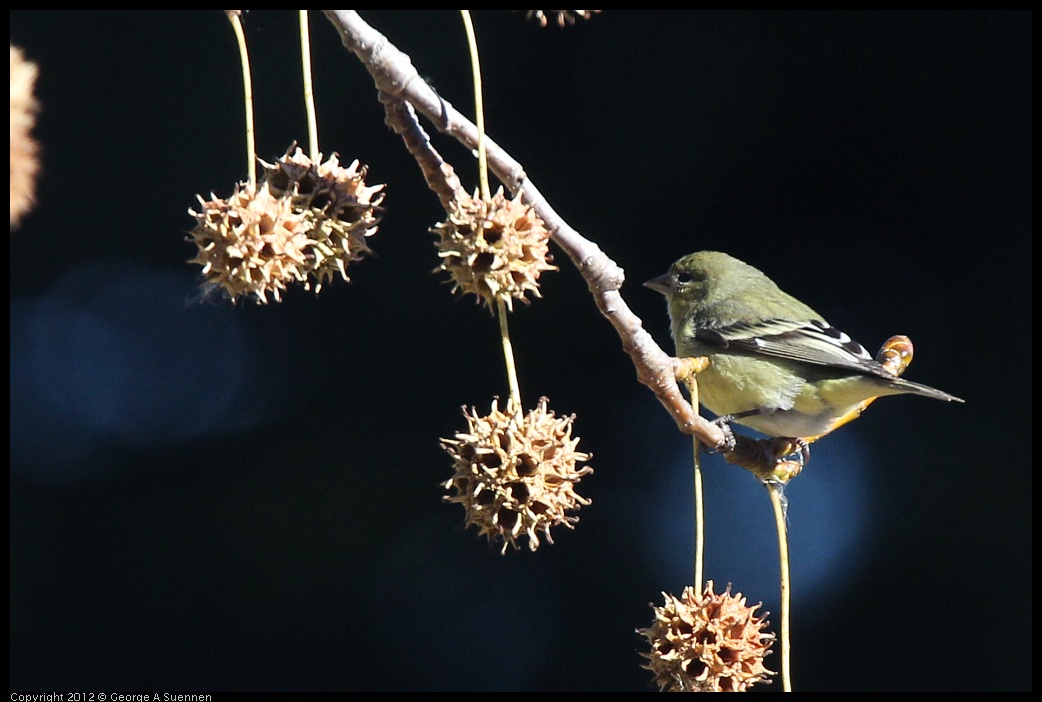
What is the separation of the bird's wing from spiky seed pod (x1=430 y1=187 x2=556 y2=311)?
173 cm

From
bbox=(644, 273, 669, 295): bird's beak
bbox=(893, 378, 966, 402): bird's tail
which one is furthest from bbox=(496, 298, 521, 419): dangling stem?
bbox=(644, 273, 669, 295): bird's beak

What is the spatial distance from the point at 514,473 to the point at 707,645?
1.08 ft

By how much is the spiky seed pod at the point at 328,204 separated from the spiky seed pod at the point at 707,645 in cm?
53

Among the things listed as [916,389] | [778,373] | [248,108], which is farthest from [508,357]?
[778,373]

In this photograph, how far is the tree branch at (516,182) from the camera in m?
1.18

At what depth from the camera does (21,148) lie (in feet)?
2.91

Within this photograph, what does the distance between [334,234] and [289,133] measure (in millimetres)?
2545

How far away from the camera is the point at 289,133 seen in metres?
3.54

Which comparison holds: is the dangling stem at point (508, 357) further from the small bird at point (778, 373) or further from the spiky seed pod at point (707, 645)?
the small bird at point (778, 373)

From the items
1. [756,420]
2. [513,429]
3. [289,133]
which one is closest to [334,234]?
[513,429]

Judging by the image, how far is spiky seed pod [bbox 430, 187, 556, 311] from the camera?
1.05 metres

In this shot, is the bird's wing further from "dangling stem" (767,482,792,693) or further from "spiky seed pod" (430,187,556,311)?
"spiky seed pod" (430,187,556,311)

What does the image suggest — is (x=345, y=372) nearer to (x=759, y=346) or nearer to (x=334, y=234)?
(x=759, y=346)

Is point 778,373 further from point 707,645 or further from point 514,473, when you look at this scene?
point 514,473
